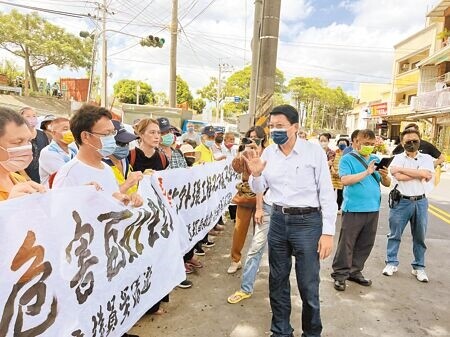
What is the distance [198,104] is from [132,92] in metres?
11.9

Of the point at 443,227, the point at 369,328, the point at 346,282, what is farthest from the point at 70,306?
the point at 443,227

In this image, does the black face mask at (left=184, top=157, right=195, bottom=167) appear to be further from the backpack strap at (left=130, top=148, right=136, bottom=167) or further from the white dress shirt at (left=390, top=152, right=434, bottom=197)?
the white dress shirt at (left=390, top=152, right=434, bottom=197)

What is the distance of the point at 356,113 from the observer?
195 feet

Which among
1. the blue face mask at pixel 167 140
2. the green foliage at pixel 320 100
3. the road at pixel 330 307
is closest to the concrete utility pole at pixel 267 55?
the blue face mask at pixel 167 140

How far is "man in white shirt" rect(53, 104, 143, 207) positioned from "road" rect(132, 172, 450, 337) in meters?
1.29

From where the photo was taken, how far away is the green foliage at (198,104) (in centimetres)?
6644

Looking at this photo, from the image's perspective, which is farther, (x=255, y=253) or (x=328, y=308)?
(x=255, y=253)

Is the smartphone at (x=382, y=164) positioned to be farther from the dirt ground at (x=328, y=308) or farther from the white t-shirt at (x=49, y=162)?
the white t-shirt at (x=49, y=162)

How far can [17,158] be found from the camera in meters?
1.87

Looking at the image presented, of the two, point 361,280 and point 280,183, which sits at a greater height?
point 280,183

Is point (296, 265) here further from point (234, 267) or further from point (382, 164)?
point (382, 164)

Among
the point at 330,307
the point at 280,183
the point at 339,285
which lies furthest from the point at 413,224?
the point at 280,183

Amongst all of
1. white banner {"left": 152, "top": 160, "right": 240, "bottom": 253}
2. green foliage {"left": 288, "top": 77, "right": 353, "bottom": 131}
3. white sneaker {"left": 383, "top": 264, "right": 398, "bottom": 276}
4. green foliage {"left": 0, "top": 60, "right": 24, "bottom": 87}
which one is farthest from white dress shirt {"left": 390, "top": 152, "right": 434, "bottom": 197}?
green foliage {"left": 288, "top": 77, "right": 353, "bottom": 131}

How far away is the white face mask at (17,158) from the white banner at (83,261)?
26 cm
